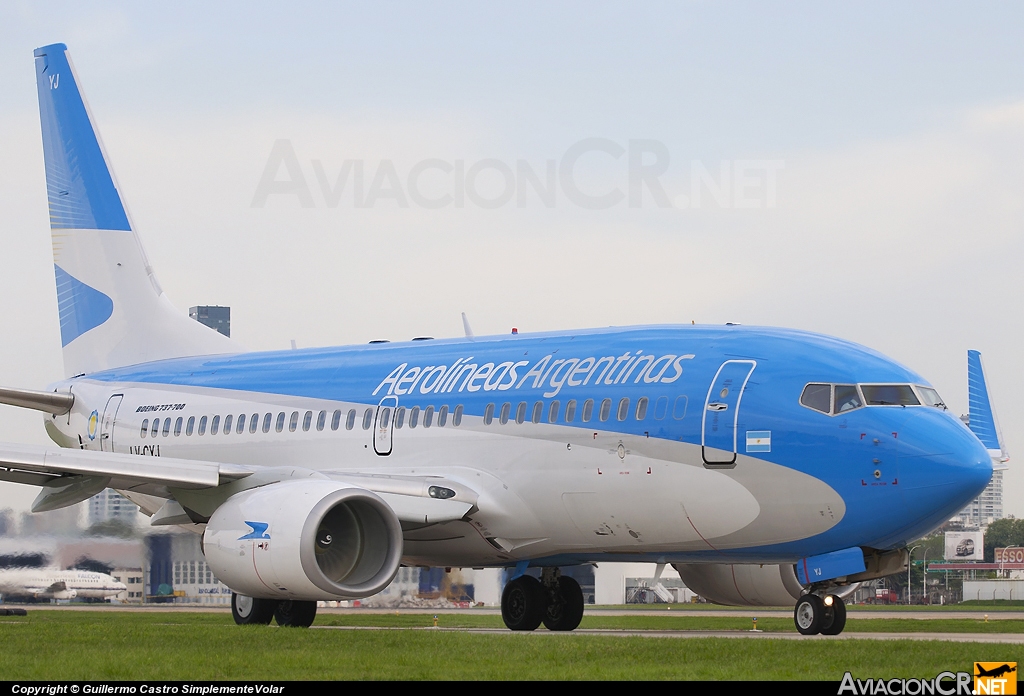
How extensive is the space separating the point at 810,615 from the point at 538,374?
508 cm

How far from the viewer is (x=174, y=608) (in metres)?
39.0

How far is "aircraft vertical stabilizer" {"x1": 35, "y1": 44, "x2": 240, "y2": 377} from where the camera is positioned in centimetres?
2795

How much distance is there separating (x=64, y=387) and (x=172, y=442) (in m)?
3.60

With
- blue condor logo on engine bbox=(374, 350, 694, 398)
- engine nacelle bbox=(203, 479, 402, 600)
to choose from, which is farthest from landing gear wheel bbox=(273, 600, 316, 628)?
blue condor logo on engine bbox=(374, 350, 694, 398)

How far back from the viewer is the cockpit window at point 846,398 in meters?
17.9

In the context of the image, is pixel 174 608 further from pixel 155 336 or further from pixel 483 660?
pixel 483 660

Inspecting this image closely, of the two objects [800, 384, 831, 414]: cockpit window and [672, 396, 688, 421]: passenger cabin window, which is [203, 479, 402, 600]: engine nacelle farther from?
[800, 384, 831, 414]: cockpit window

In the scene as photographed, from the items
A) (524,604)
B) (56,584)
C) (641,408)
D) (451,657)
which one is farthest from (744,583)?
(56,584)

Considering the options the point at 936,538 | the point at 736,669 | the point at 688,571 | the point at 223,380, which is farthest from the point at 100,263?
the point at 936,538

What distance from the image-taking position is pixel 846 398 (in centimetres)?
1795

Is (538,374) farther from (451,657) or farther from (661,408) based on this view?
(451,657)

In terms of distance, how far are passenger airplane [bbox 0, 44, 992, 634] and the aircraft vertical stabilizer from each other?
78.3 inches

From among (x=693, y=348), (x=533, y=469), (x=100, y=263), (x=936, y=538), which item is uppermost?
(x=100, y=263)

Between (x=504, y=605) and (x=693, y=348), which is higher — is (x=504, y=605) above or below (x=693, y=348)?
below
